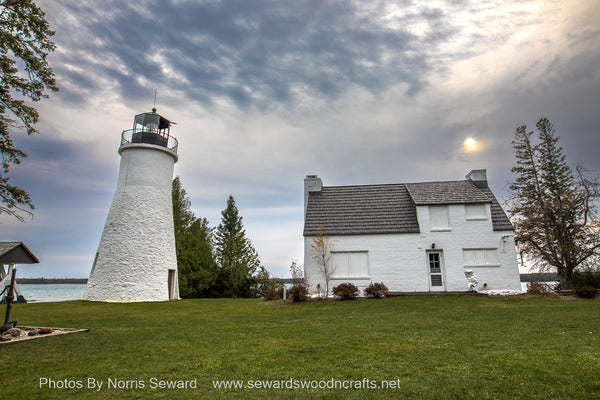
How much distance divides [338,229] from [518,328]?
41.5ft

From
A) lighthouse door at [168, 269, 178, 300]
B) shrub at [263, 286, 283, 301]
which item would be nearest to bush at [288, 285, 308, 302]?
shrub at [263, 286, 283, 301]

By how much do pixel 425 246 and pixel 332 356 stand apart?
15.3 meters

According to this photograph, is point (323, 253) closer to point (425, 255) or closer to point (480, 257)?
point (425, 255)

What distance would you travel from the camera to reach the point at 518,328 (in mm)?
9477

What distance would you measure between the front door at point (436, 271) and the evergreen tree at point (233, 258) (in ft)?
71.4

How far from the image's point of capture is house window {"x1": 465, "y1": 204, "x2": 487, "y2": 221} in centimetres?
2072

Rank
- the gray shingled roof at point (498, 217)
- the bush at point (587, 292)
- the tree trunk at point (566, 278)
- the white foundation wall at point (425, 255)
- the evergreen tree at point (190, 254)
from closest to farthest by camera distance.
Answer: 1. the bush at point (587, 292)
2. the white foundation wall at point (425, 255)
3. the gray shingled roof at point (498, 217)
4. the tree trunk at point (566, 278)
5. the evergreen tree at point (190, 254)

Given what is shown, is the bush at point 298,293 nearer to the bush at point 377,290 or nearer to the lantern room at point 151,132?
the bush at point 377,290

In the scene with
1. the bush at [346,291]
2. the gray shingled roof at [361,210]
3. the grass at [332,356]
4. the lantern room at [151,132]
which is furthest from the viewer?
the lantern room at [151,132]

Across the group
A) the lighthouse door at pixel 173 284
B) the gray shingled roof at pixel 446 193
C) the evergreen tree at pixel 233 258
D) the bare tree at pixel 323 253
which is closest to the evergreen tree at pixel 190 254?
the evergreen tree at pixel 233 258

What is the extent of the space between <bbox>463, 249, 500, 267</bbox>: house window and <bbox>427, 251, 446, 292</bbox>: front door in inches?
57.2

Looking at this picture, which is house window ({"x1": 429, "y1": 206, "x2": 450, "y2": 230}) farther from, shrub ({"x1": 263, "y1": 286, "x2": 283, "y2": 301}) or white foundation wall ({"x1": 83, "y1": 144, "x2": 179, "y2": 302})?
white foundation wall ({"x1": 83, "y1": 144, "x2": 179, "y2": 302})

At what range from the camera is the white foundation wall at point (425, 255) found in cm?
1981

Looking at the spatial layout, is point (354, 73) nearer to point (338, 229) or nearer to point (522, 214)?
point (338, 229)
